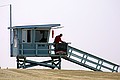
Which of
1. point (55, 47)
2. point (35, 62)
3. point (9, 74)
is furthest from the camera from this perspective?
point (35, 62)

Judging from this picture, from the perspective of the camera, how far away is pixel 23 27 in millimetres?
34438

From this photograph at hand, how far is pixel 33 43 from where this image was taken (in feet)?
112

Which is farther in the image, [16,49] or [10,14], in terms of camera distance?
[10,14]

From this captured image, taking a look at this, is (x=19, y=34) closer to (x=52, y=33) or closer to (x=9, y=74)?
(x=52, y=33)

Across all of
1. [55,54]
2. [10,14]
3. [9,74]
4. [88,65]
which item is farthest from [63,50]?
[9,74]

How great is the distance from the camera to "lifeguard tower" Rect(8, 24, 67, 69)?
3397cm

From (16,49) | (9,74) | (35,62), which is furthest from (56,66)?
(9,74)

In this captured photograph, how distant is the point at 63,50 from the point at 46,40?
179 cm

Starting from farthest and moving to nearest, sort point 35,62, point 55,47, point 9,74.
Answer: point 35,62 < point 55,47 < point 9,74

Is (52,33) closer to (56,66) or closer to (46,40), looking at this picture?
(46,40)

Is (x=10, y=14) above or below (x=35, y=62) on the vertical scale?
above

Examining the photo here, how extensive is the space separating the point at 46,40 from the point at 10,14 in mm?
4343

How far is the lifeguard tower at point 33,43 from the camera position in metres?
34.0

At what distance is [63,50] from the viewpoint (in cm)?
3422
